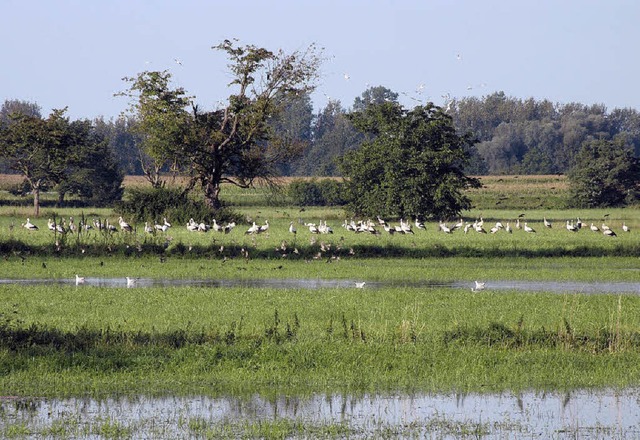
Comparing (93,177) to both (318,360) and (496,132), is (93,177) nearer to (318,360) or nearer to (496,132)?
(318,360)

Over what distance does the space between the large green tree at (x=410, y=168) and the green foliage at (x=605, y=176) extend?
23297 mm

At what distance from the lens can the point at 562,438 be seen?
12578mm

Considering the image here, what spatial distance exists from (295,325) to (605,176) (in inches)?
2804

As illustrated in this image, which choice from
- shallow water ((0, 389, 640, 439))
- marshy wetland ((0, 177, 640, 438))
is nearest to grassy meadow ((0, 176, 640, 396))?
marshy wetland ((0, 177, 640, 438))

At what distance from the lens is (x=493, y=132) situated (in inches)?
6850

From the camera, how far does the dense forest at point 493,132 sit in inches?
5728

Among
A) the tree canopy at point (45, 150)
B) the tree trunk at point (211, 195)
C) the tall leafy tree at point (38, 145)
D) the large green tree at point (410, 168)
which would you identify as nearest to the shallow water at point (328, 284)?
the tree trunk at point (211, 195)

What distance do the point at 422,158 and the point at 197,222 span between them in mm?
15104

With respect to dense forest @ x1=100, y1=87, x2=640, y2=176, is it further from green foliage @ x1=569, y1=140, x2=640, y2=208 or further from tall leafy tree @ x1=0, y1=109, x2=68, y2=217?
tall leafy tree @ x1=0, y1=109, x2=68, y2=217

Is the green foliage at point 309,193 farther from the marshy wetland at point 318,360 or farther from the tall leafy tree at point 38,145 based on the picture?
the marshy wetland at point 318,360

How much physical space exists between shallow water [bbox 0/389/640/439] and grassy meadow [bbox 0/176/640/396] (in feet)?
1.93

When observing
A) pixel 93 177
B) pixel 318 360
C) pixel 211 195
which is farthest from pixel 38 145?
pixel 318 360

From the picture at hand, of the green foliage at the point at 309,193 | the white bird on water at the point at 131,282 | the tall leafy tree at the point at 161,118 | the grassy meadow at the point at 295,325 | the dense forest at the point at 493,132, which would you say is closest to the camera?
the grassy meadow at the point at 295,325

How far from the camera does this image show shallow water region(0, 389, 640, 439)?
1291 centimetres
